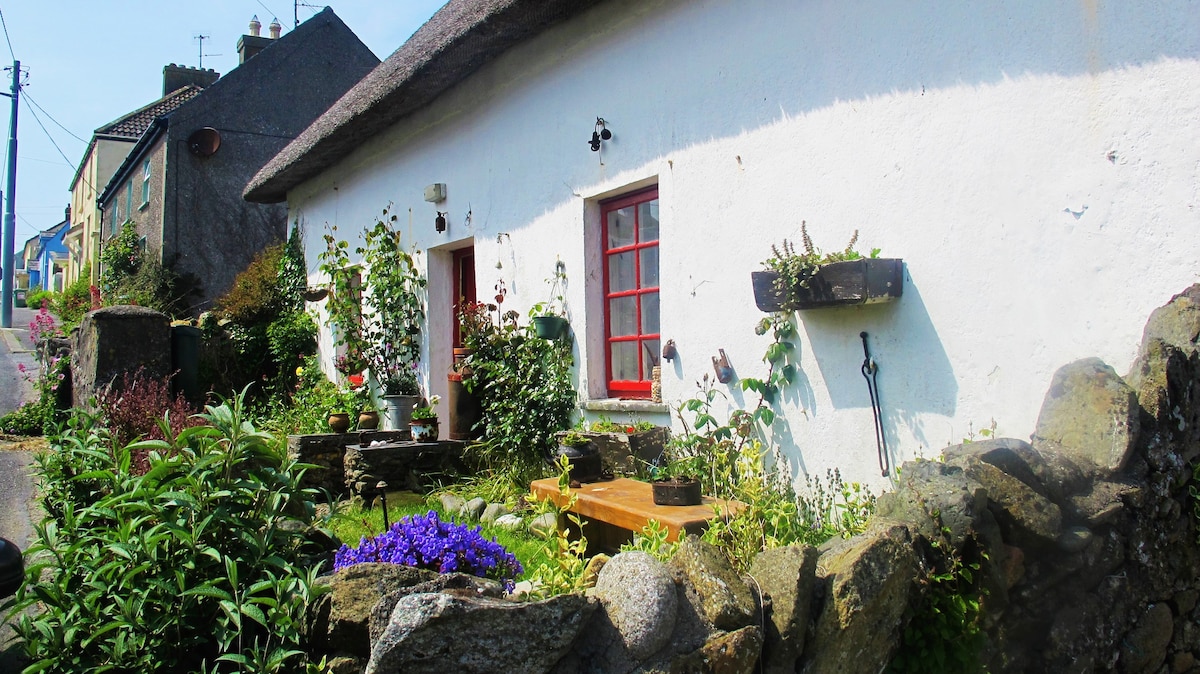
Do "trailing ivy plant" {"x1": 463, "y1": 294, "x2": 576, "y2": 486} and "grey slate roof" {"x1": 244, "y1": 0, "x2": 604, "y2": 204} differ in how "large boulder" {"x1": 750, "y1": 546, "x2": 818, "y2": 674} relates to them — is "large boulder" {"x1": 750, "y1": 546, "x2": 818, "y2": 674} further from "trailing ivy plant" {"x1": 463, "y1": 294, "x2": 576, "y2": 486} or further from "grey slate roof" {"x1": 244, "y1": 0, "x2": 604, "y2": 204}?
"grey slate roof" {"x1": 244, "y1": 0, "x2": 604, "y2": 204}

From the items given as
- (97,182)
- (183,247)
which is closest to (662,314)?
(183,247)

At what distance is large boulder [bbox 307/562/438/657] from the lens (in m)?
2.39

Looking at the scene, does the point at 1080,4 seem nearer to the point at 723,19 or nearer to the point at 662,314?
the point at 723,19

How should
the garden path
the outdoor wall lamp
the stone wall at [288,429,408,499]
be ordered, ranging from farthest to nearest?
the stone wall at [288,429,408,499]
the outdoor wall lamp
the garden path

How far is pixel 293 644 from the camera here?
246 cm

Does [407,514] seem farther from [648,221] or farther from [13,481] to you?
[13,481]

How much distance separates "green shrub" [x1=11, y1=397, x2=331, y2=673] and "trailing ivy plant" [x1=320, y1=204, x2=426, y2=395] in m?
4.59

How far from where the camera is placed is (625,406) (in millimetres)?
5184

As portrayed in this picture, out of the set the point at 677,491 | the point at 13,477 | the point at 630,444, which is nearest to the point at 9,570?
the point at 677,491

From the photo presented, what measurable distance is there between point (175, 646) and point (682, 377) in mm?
2984

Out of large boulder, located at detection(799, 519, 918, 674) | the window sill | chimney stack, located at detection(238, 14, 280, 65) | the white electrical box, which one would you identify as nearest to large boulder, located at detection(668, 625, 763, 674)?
large boulder, located at detection(799, 519, 918, 674)

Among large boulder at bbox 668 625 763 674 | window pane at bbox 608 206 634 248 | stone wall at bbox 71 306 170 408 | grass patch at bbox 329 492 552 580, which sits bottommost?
grass patch at bbox 329 492 552 580

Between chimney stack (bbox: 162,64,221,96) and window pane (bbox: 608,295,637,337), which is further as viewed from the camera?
chimney stack (bbox: 162,64,221,96)

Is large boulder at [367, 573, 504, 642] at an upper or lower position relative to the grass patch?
upper
